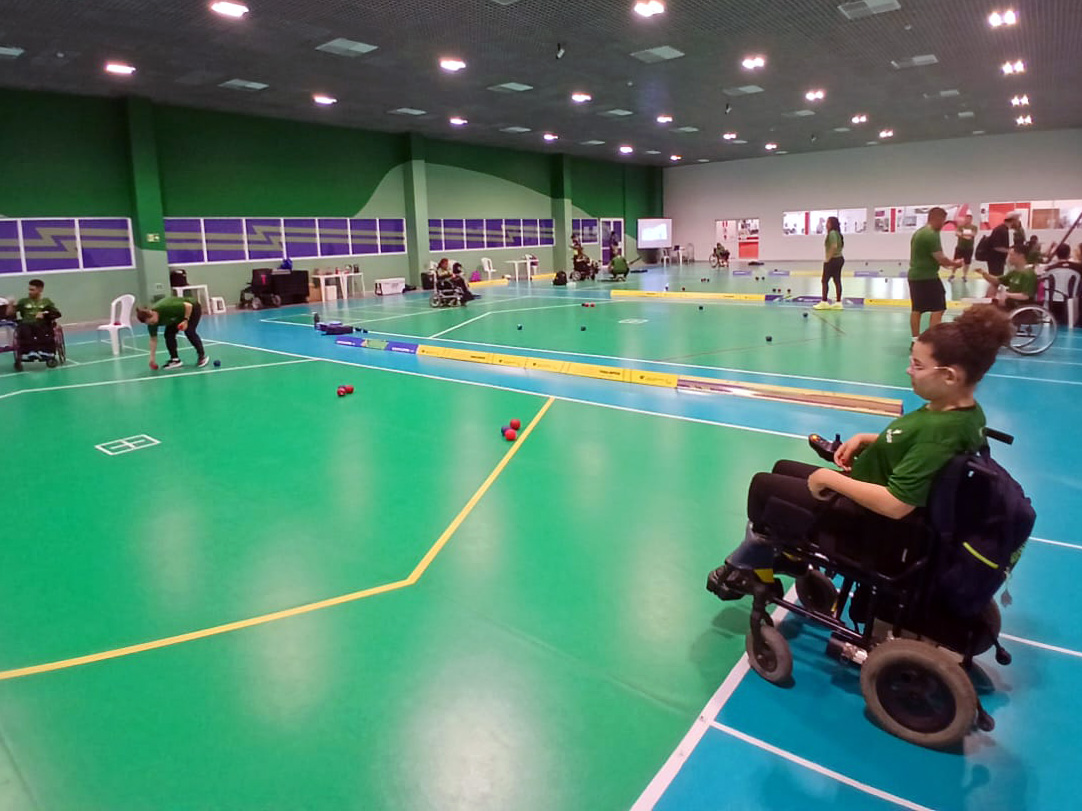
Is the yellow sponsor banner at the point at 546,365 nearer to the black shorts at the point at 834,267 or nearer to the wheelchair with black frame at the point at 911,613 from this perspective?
the wheelchair with black frame at the point at 911,613

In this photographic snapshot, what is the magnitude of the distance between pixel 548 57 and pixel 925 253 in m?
7.93

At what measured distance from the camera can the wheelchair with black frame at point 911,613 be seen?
83.0 inches

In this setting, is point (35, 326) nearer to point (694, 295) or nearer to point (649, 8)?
point (649, 8)

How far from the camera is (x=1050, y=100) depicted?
61.0ft

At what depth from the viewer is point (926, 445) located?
7.00 ft

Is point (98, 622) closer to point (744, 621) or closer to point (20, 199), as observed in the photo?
point (744, 621)

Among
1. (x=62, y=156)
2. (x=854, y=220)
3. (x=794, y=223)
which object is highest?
(x=62, y=156)

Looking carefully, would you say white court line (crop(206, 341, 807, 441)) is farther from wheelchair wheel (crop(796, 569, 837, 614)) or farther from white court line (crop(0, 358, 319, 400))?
wheelchair wheel (crop(796, 569, 837, 614))

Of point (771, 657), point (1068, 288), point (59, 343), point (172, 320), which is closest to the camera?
point (771, 657)

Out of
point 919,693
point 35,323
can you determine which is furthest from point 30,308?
point 919,693

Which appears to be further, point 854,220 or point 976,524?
point 854,220

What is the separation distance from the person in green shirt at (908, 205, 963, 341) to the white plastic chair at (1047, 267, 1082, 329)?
3572 mm

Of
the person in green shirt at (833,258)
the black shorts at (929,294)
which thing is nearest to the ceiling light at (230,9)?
the black shorts at (929,294)

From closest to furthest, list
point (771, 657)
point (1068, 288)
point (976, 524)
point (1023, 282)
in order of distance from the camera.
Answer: point (976, 524) < point (771, 657) < point (1023, 282) < point (1068, 288)
